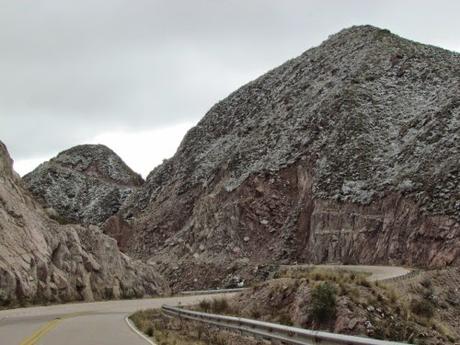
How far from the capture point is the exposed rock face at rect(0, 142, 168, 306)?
35844 mm

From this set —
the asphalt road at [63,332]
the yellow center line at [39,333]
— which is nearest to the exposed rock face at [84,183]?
the asphalt road at [63,332]

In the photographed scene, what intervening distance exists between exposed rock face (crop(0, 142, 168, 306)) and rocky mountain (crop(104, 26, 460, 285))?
10.4 m

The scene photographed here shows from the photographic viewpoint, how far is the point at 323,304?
17047 mm

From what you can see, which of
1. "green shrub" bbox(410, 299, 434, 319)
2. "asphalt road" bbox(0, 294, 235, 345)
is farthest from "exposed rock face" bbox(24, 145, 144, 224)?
"green shrub" bbox(410, 299, 434, 319)

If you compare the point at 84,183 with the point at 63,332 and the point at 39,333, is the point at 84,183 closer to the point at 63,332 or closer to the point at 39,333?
the point at 63,332

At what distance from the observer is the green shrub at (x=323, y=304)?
17016 mm

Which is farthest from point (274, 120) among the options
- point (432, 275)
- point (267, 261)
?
point (432, 275)

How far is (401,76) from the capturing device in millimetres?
61469

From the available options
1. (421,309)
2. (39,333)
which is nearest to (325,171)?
(421,309)

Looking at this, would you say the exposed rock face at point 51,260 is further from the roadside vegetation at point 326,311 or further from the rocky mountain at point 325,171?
the roadside vegetation at point 326,311

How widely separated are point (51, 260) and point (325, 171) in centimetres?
2373

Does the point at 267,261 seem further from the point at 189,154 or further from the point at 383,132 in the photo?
the point at 189,154

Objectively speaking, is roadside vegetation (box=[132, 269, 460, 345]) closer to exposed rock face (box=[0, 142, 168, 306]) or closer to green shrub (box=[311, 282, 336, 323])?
green shrub (box=[311, 282, 336, 323])

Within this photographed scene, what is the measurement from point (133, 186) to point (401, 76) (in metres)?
57.3
